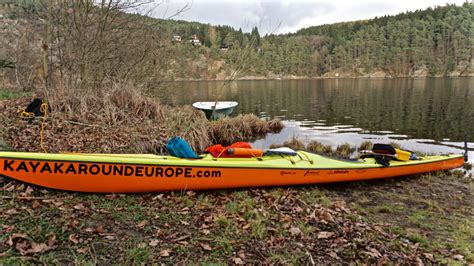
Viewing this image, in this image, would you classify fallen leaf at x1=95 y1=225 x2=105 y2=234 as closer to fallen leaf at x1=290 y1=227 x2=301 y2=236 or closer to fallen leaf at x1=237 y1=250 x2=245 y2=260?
fallen leaf at x1=237 y1=250 x2=245 y2=260

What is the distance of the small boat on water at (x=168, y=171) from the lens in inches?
175

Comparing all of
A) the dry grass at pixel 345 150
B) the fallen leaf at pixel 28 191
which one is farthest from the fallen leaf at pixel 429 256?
the dry grass at pixel 345 150

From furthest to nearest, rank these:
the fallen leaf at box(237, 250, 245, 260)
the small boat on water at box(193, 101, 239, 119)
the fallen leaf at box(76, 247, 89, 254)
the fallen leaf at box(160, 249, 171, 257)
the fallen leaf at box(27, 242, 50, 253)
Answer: the small boat on water at box(193, 101, 239, 119) < the fallen leaf at box(237, 250, 245, 260) < the fallen leaf at box(160, 249, 171, 257) < the fallen leaf at box(76, 247, 89, 254) < the fallen leaf at box(27, 242, 50, 253)

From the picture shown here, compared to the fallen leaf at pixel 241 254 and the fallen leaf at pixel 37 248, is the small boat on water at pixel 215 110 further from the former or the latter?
the fallen leaf at pixel 37 248

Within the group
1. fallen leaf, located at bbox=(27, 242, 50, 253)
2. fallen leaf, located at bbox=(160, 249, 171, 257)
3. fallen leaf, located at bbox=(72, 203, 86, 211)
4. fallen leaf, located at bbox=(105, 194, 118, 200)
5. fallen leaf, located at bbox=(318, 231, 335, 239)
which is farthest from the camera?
fallen leaf, located at bbox=(105, 194, 118, 200)

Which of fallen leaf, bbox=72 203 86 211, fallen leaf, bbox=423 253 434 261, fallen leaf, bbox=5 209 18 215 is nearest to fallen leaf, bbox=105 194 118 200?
fallen leaf, bbox=72 203 86 211

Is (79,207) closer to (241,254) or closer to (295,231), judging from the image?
(241,254)

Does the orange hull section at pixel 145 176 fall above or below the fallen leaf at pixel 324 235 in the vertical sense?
above

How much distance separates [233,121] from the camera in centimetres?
1441

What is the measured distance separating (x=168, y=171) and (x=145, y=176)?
361mm

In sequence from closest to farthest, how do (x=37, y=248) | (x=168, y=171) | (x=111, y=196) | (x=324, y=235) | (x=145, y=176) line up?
(x=37, y=248)
(x=324, y=235)
(x=111, y=196)
(x=145, y=176)
(x=168, y=171)

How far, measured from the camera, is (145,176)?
5.02m

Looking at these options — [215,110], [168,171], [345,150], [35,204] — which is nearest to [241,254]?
[168,171]

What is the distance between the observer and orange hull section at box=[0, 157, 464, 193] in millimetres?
4430
